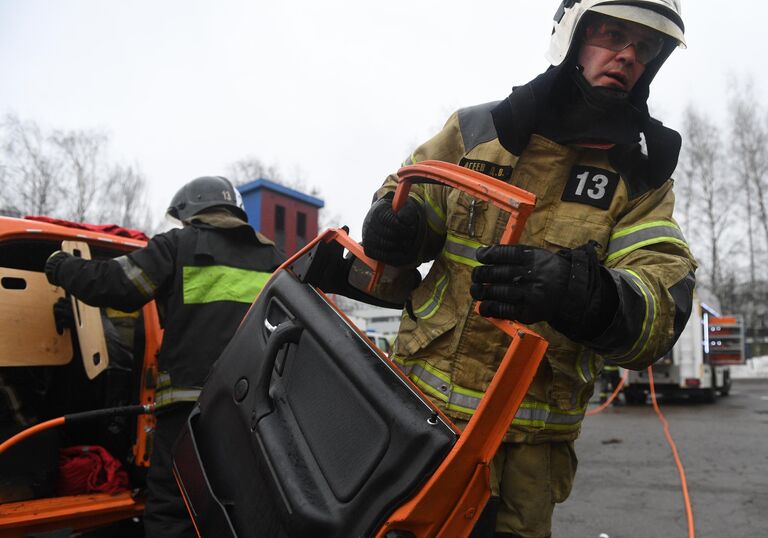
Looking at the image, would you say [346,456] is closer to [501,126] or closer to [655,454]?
[501,126]

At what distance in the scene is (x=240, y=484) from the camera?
139 cm

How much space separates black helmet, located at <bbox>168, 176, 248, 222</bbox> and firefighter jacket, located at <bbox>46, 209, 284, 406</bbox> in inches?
9.0

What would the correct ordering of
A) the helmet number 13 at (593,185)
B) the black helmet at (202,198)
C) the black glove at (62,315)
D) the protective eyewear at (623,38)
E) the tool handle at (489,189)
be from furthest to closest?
1. the black helmet at (202,198)
2. the black glove at (62,315)
3. the protective eyewear at (623,38)
4. the helmet number 13 at (593,185)
5. the tool handle at (489,189)

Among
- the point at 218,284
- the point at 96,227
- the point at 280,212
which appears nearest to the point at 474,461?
the point at 218,284

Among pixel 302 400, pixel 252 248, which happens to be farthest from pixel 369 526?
pixel 252 248

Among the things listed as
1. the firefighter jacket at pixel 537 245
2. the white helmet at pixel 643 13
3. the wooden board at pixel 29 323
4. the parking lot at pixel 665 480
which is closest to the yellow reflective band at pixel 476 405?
the firefighter jacket at pixel 537 245

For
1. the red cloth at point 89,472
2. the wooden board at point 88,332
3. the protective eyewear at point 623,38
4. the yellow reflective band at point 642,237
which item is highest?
the protective eyewear at point 623,38

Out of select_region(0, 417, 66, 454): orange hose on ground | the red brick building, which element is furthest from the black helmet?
the red brick building

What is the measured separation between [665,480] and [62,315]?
5.40 m

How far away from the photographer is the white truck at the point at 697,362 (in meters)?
12.6

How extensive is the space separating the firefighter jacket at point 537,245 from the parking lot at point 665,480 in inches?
122

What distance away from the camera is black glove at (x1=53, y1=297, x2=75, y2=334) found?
295 centimetres

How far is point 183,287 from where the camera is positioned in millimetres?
2707

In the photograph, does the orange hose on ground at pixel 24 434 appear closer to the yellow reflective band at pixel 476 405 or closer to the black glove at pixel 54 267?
the black glove at pixel 54 267
